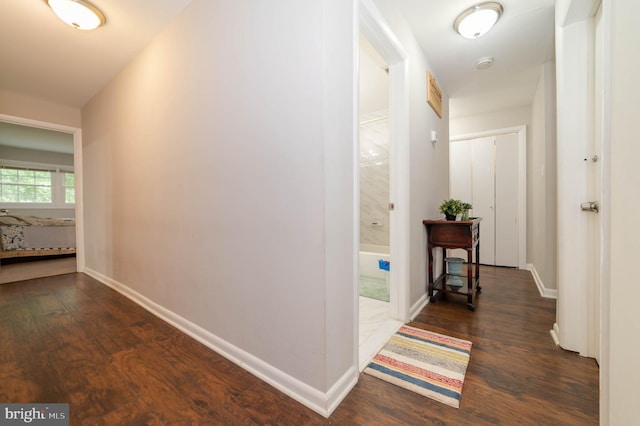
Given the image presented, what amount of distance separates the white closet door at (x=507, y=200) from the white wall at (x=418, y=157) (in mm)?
1833

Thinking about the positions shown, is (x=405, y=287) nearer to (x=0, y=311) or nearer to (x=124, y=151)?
(x=124, y=151)

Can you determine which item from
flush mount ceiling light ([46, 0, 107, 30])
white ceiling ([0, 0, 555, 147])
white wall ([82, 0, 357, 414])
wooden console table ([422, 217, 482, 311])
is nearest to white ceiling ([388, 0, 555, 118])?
white ceiling ([0, 0, 555, 147])

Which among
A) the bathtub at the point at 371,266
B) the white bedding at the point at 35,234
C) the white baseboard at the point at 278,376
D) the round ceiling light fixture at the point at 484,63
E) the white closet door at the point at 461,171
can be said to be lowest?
the white baseboard at the point at 278,376

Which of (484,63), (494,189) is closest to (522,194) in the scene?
(494,189)

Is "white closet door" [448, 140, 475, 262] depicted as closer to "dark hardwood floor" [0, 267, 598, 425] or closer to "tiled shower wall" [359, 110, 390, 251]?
"tiled shower wall" [359, 110, 390, 251]

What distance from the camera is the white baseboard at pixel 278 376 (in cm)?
112

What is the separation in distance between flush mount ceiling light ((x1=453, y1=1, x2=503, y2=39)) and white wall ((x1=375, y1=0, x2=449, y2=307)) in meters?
0.36

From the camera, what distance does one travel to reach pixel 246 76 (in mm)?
1392

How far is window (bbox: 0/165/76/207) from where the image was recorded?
18.8ft

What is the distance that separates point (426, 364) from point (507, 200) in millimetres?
3389

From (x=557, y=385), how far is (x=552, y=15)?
252cm

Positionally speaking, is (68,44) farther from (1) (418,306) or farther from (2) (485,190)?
(2) (485,190)

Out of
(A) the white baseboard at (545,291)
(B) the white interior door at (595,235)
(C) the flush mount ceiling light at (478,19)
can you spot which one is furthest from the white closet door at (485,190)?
(B) the white interior door at (595,235)

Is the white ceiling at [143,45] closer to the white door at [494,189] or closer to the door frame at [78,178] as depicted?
the door frame at [78,178]
